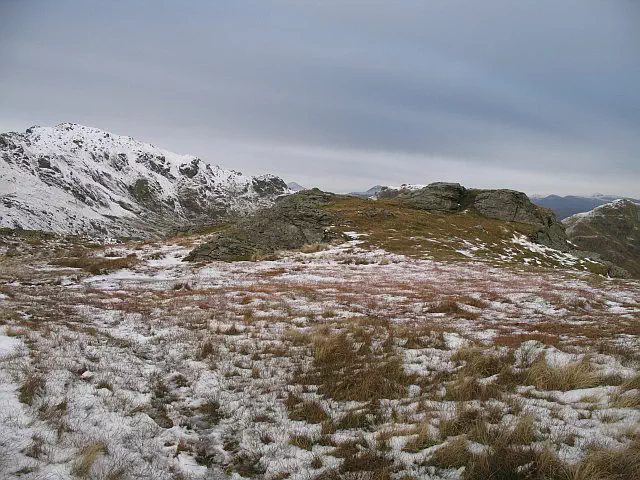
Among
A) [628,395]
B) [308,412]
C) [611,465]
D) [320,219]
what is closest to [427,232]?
[320,219]

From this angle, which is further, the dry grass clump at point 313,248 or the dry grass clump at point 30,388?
the dry grass clump at point 313,248

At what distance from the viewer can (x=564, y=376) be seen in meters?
7.21

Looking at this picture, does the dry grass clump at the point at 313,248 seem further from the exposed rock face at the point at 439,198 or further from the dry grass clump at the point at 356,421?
the exposed rock face at the point at 439,198

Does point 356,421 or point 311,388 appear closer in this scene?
point 356,421

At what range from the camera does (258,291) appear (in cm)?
1795

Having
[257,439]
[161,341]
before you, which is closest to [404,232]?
[161,341]

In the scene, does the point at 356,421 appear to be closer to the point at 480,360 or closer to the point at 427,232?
the point at 480,360

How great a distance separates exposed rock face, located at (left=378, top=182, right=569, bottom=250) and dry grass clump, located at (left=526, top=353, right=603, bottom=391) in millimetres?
58568

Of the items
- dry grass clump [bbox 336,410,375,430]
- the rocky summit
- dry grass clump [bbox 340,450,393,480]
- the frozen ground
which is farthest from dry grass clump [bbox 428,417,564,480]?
the rocky summit

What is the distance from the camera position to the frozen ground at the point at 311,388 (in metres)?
5.30

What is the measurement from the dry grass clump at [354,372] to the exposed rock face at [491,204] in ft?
194

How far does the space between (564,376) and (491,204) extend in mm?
67120

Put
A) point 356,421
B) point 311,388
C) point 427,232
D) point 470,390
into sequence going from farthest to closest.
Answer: point 427,232 → point 311,388 → point 470,390 → point 356,421

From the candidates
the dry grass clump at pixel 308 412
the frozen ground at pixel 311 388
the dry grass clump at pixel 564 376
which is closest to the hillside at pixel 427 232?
the frozen ground at pixel 311 388
